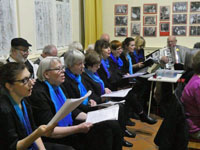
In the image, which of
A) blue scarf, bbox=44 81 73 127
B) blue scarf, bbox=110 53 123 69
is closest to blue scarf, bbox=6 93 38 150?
blue scarf, bbox=44 81 73 127

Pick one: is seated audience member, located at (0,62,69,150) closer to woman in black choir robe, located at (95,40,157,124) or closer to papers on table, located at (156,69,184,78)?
woman in black choir robe, located at (95,40,157,124)

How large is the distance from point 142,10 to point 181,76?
2.75 m

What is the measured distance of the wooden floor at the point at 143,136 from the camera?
124 inches

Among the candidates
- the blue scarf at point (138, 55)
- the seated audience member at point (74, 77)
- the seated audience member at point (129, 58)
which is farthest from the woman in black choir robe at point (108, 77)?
the blue scarf at point (138, 55)

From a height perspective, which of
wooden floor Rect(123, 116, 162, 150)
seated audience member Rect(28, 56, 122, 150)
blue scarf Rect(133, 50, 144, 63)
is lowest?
wooden floor Rect(123, 116, 162, 150)

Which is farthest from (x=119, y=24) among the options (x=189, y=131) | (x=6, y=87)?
(x=6, y=87)

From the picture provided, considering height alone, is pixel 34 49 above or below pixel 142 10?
below

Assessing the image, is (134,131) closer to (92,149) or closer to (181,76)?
(181,76)

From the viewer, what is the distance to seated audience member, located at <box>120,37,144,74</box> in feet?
14.7

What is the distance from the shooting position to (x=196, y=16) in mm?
5969

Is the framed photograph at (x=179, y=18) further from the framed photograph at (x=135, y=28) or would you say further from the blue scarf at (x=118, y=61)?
the blue scarf at (x=118, y=61)

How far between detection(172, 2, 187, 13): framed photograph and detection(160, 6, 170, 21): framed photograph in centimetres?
15

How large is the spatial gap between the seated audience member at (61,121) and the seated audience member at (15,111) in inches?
8.8

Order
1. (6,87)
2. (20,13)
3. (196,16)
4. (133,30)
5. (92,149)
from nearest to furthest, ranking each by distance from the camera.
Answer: (6,87) < (92,149) < (20,13) < (196,16) < (133,30)
